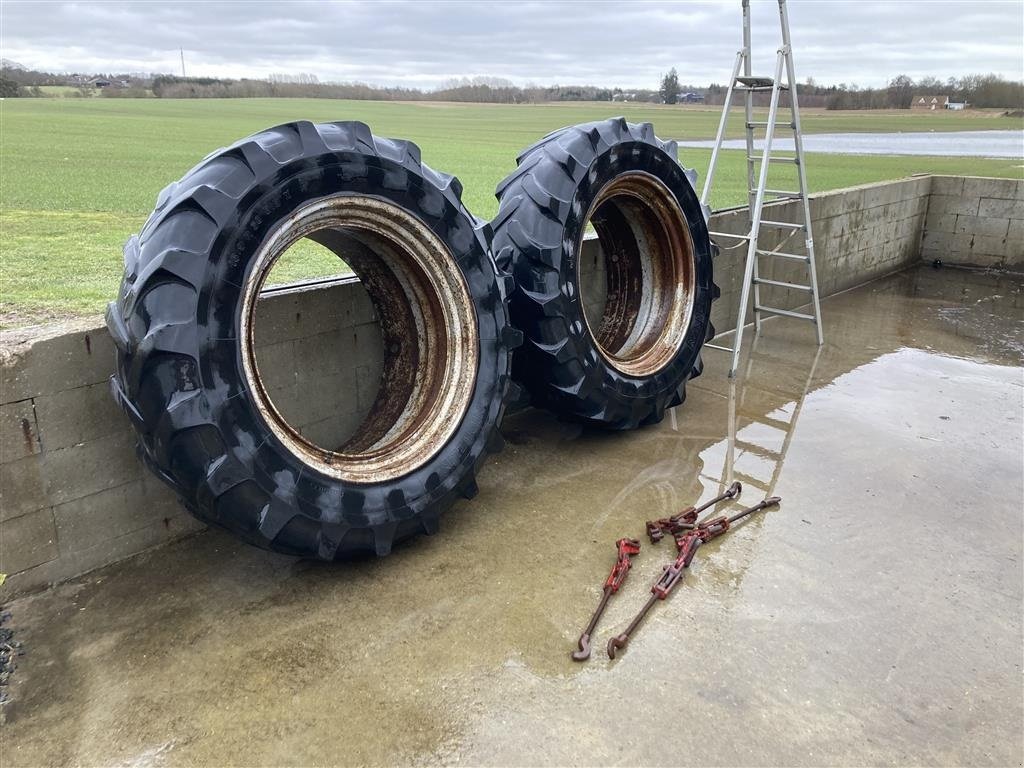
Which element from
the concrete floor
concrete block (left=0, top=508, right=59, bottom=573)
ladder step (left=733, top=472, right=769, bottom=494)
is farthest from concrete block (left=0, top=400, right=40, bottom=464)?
ladder step (left=733, top=472, right=769, bottom=494)

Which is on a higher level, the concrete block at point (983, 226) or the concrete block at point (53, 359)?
the concrete block at point (53, 359)

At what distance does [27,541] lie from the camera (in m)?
3.19

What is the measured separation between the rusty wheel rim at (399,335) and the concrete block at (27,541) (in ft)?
3.42

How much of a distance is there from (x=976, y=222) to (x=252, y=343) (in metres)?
11.7

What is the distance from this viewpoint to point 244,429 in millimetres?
3074

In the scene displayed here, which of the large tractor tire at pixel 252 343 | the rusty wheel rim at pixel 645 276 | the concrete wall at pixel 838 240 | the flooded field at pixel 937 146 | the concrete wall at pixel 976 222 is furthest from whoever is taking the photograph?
the flooded field at pixel 937 146

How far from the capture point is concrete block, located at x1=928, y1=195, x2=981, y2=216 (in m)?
11.5

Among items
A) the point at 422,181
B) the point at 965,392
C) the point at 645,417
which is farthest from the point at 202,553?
the point at 965,392

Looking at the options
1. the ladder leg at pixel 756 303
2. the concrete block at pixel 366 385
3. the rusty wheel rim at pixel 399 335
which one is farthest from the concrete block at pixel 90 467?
the ladder leg at pixel 756 303

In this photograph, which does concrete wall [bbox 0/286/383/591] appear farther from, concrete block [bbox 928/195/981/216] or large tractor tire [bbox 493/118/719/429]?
concrete block [bbox 928/195/981/216]

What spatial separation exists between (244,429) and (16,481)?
3.13 ft

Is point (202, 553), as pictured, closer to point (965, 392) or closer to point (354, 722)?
point (354, 722)

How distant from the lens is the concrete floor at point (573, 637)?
256cm

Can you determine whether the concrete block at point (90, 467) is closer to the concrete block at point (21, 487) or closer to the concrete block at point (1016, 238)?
the concrete block at point (21, 487)
